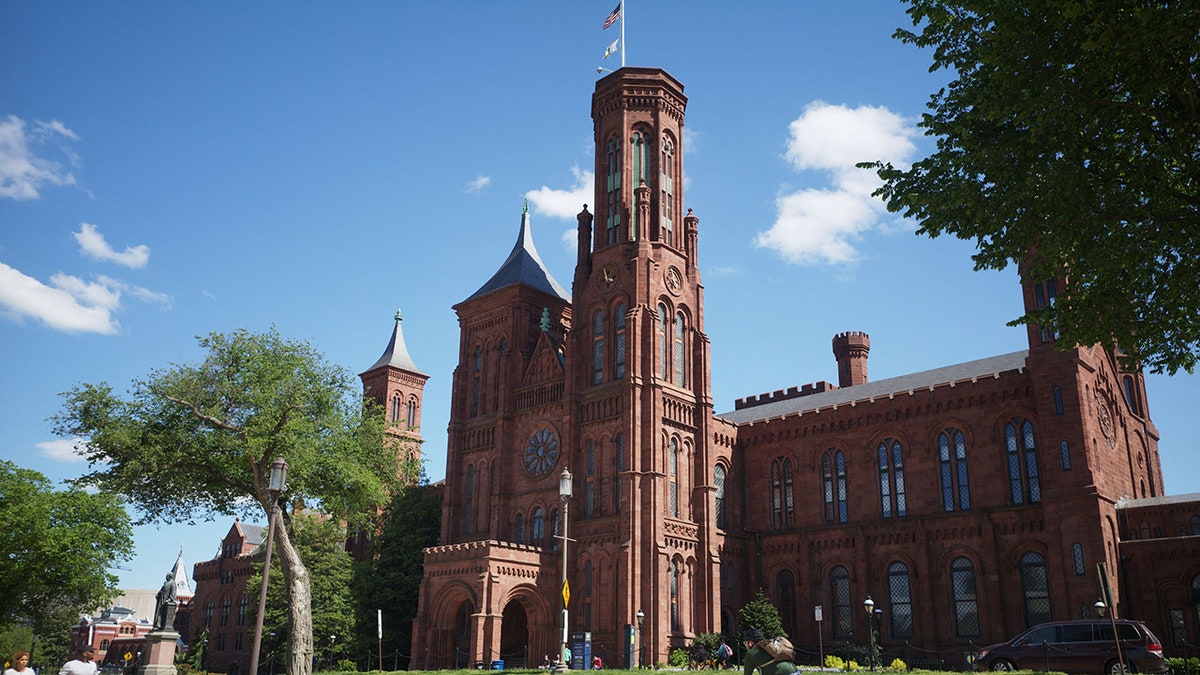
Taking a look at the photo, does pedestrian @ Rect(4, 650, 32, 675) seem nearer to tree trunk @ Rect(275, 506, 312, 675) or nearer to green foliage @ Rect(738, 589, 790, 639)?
tree trunk @ Rect(275, 506, 312, 675)

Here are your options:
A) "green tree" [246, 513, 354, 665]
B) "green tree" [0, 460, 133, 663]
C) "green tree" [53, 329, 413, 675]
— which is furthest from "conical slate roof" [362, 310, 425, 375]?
"green tree" [53, 329, 413, 675]

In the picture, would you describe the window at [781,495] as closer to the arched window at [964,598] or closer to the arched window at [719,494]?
the arched window at [719,494]

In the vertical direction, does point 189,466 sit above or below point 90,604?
above

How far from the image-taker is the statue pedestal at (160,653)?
30.0 meters

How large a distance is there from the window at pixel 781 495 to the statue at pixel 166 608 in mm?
28970

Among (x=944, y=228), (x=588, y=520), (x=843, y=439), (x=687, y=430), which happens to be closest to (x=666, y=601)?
(x=588, y=520)

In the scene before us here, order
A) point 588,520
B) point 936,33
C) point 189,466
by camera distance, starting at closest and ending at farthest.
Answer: point 936,33 → point 189,466 → point 588,520

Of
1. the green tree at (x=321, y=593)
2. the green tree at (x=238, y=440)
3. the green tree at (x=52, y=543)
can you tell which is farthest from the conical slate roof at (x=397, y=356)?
the green tree at (x=238, y=440)

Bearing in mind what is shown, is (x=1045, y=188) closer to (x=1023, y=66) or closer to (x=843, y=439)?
(x=1023, y=66)

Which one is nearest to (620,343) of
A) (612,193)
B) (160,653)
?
(612,193)

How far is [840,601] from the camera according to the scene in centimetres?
4506

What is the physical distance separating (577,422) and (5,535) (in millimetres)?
26846

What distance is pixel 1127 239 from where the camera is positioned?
1709 centimetres

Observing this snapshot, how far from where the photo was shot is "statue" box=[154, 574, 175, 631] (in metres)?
31.3
